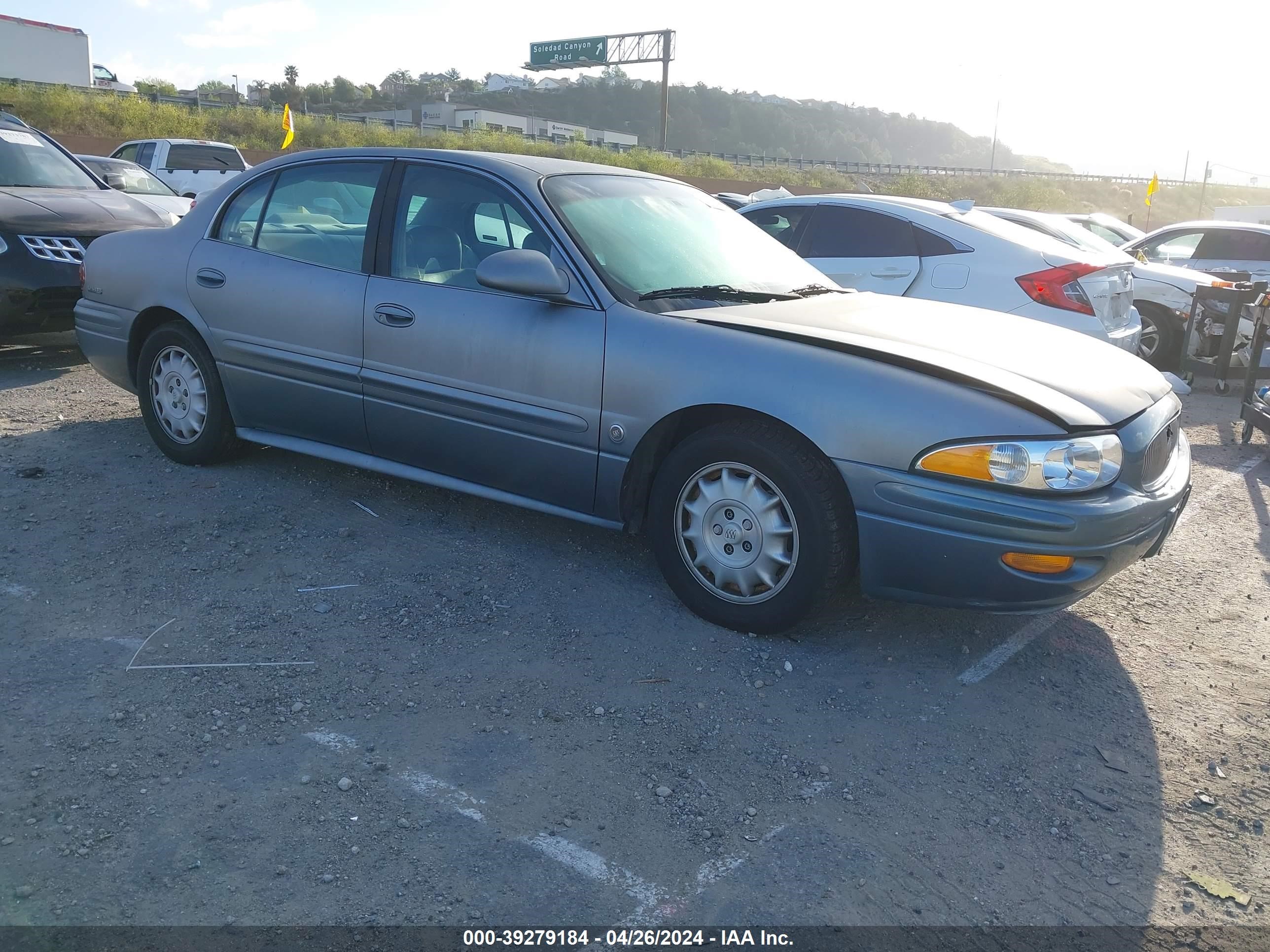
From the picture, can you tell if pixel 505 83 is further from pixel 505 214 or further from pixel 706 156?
pixel 505 214

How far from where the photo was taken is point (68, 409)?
21.4ft

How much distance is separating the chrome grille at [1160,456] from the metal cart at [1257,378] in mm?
3385

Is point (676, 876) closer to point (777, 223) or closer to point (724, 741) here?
point (724, 741)

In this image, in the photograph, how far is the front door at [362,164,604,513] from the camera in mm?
3994

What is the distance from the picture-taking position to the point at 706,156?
49.1m

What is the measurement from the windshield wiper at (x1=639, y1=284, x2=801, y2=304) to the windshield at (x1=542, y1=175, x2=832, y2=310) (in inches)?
0.9

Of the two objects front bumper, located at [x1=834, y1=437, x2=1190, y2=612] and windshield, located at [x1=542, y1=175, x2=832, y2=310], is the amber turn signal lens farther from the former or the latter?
windshield, located at [x1=542, y1=175, x2=832, y2=310]

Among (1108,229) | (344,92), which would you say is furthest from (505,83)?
(1108,229)

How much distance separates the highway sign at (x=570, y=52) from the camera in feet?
179


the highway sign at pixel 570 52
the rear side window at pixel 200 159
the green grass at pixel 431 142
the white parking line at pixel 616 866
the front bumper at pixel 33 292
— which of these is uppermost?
the highway sign at pixel 570 52

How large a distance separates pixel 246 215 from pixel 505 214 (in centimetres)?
155

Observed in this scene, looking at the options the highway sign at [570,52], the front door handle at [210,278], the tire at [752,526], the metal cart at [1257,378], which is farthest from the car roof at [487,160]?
the highway sign at [570,52]

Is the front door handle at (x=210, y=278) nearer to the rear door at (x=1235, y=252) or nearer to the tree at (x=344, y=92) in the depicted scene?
the rear door at (x=1235, y=252)

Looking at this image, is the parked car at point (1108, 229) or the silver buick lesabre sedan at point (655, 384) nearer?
the silver buick lesabre sedan at point (655, 384)
